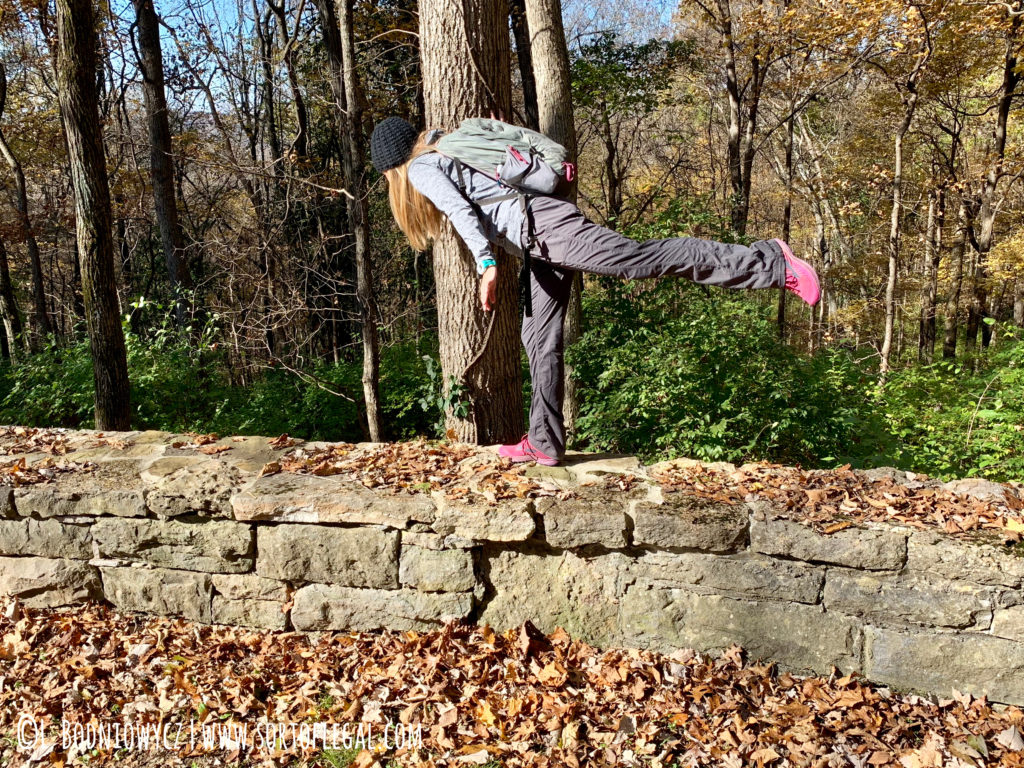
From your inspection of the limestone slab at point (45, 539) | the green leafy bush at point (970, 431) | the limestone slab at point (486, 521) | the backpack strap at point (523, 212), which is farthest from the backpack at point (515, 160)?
the green leafy bush at point (970, 431)

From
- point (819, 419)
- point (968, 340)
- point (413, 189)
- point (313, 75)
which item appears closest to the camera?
point (413, 189)

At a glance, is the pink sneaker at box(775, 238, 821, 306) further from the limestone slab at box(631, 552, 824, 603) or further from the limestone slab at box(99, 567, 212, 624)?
the limestone slab at box(99, 567, 212, 624)

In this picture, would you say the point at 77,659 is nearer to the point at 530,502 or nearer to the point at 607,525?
the point at 530,502

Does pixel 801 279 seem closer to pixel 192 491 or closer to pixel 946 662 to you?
pixel 946 662

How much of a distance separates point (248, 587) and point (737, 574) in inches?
98.0

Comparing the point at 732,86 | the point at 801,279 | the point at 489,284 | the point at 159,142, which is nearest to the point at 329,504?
the point at 489,284

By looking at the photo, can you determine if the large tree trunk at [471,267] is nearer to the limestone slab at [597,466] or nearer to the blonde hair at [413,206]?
the blonde hair at [413,206]

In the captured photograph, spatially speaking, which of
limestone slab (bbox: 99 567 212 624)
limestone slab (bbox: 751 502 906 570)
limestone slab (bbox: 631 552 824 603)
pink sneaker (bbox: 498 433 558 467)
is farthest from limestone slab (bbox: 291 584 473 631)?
limestone slab (bbox: 751 502 906 570)

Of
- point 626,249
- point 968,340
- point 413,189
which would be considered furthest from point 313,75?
point 968,340

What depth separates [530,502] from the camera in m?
3.26

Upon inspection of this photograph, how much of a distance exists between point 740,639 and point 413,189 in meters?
2.76

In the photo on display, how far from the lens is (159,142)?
10992 mm

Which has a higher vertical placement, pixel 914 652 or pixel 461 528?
pixel 461 528

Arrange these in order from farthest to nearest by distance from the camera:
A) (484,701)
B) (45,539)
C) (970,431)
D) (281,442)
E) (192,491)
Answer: (970,431) → (281,442) → (45,539) → (192,491) → (484,701)
